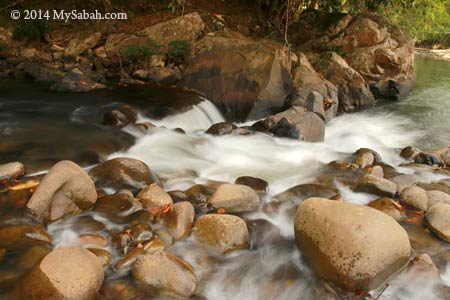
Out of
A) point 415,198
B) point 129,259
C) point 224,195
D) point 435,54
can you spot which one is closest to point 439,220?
point 415,198

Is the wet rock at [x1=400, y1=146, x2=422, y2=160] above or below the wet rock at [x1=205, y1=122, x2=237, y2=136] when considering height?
below

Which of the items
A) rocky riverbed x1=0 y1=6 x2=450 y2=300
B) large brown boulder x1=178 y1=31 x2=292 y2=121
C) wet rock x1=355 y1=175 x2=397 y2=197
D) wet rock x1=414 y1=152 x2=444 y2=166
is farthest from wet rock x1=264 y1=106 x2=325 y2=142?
wet rock x1=355 y1=175 x2=397 y2=197

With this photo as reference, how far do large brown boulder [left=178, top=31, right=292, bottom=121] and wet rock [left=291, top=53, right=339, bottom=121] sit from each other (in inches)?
12.6

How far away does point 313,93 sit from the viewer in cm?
948

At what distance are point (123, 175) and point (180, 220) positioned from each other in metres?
1.34

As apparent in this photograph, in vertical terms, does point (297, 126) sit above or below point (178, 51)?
below

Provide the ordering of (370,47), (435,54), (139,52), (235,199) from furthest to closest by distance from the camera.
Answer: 1. (435,54)
2. (370,47)
3. (139,52)
4. (235,199)

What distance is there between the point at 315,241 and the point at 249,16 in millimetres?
11874

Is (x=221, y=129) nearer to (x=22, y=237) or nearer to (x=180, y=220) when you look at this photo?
(x=180, y=220)

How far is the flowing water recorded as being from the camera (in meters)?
3.63

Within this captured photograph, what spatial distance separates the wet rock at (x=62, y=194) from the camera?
4.09 m

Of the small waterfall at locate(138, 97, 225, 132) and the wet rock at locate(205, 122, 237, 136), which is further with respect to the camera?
the small waterfall at locate(138, 97, 225, 132)

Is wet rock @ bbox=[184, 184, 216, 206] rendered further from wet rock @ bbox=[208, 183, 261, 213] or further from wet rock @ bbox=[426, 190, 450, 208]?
wet rock @ bbox=[426, 190, 450, 208]

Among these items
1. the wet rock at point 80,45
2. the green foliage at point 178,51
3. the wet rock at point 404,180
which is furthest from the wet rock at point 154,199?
the wet rock at point 80,45
